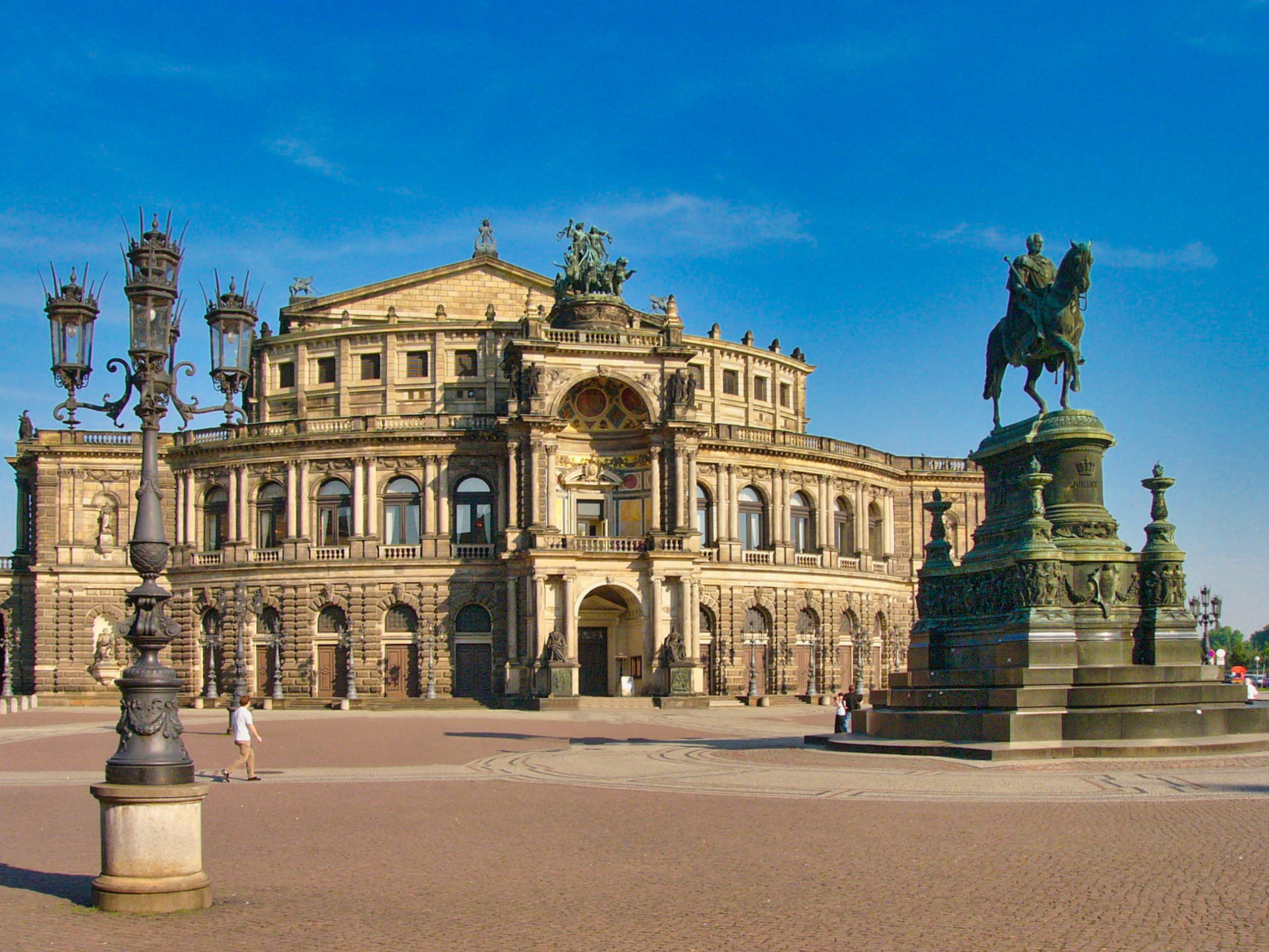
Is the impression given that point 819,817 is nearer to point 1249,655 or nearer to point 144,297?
point 144,297

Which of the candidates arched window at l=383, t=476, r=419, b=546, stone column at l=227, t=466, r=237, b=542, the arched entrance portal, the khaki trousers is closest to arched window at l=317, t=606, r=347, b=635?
arched window at l=383, t=476, r=419, b=546

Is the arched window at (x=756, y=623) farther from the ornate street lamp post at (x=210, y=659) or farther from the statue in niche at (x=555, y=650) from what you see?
the ornate street lamp post at (x=210, y=659)

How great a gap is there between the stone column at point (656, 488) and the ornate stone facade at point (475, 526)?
18cm

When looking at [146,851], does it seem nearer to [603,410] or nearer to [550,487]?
[550,487]

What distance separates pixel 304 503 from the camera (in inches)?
2844

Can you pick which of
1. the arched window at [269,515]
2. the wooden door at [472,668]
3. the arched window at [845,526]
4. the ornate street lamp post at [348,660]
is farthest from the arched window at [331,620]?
the arched window at [845,526]

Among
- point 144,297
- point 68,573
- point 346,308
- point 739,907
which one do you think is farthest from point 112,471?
point 739,907

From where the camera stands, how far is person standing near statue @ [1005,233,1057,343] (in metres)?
28.7

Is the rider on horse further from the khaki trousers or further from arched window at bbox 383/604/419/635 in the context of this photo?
arched window at bbox 383/604/419/635

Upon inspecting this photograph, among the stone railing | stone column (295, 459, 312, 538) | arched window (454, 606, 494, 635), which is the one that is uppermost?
stone column (295, 459, 312, 538)

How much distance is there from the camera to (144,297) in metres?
15.3

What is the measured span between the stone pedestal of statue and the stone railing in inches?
1779

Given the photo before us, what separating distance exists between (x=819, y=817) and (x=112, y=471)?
64940 mm

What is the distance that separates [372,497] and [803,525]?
2335 centimetres
